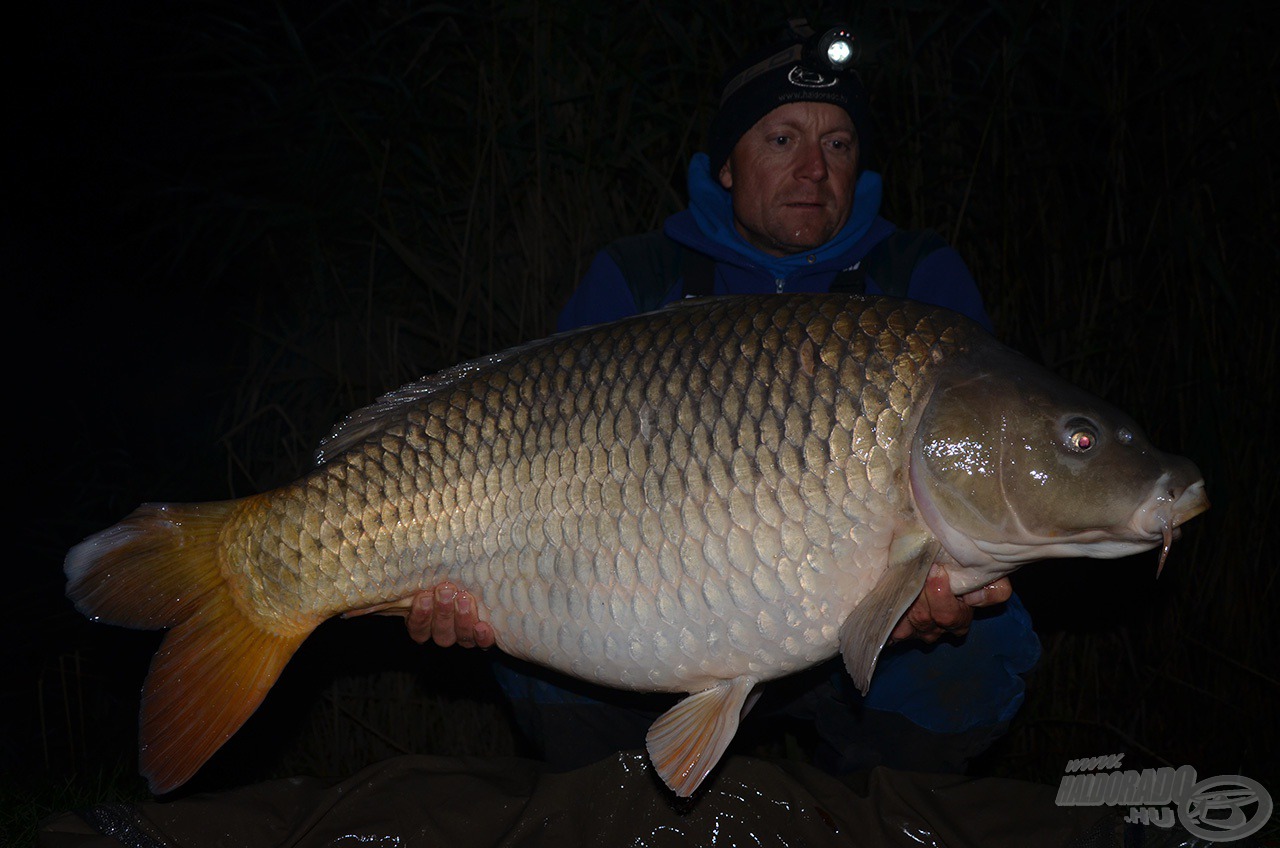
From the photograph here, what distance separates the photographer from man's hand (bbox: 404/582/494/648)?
1.55 meters

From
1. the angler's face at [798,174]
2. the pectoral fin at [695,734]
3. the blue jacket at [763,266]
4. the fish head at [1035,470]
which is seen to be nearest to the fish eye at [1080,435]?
the fish head at [1035,470]

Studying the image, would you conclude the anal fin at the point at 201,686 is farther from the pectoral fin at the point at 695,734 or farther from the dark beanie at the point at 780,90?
the dark beanie at the point at 780,90

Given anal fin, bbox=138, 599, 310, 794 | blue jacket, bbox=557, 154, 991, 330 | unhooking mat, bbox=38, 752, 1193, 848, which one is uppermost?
blue jacket, bbox=557, 154, 991, 330

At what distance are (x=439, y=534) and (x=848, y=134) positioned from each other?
1294mm

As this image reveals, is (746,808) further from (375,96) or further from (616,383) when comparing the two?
(375,96)

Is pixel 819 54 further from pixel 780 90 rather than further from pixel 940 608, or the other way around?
pixel 940 608

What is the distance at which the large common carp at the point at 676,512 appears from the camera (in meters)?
1.35

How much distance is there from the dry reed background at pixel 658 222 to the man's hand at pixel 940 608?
1021 millimetres

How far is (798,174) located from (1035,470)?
1.02 m

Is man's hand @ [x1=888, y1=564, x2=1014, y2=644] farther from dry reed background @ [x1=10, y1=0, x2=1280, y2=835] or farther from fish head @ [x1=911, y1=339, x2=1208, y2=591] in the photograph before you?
dry reed background @ [x1=10, y1=0, x2=1280, y2=835]

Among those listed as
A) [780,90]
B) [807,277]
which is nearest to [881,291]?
[807,277]

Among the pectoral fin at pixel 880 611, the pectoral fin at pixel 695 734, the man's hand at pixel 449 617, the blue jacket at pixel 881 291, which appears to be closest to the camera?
the pectoral fin at pixel 880 611

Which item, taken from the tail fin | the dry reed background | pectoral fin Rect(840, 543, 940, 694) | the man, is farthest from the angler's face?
the tail fin

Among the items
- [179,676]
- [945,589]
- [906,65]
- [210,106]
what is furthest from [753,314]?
[210,106]
